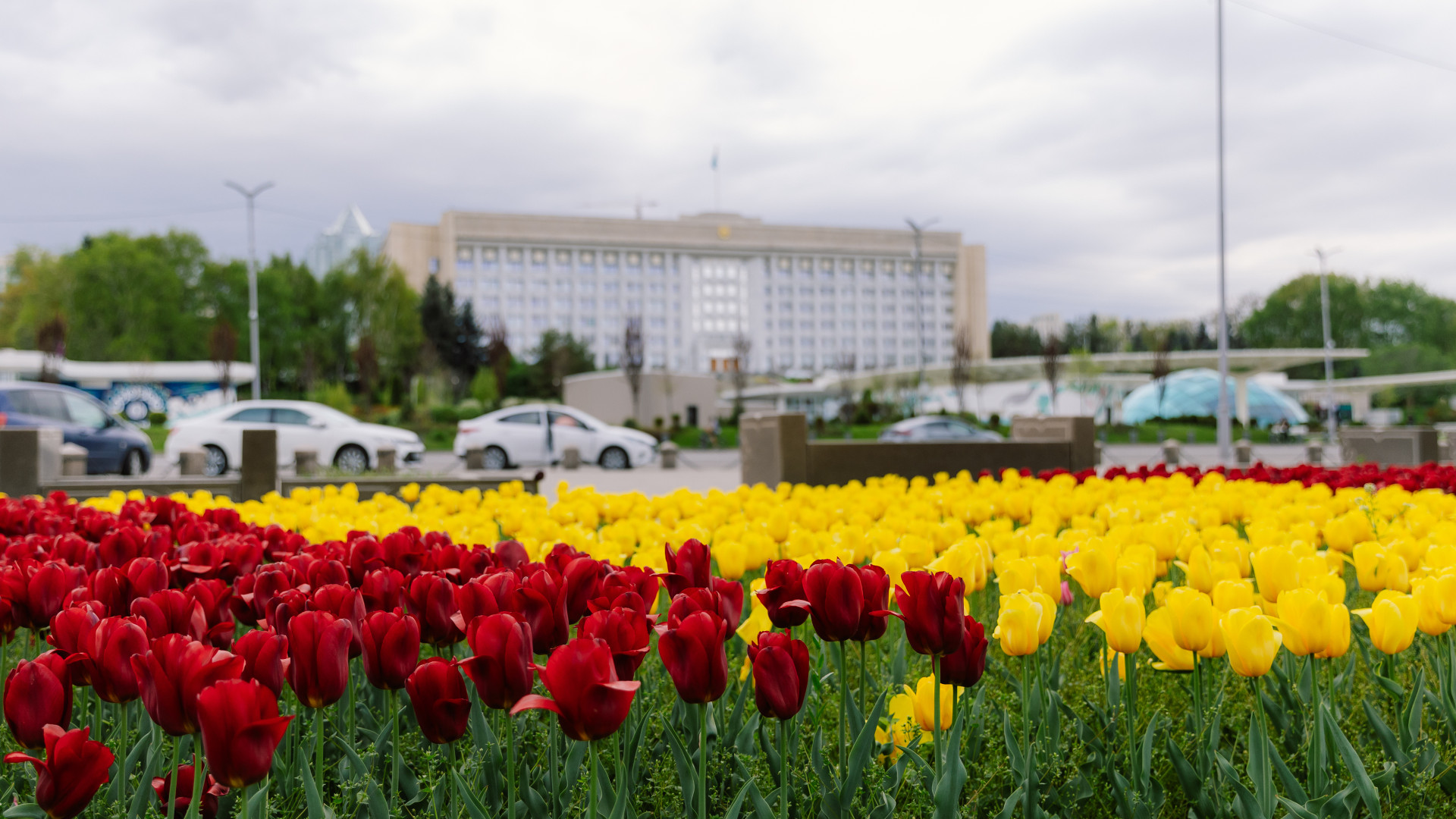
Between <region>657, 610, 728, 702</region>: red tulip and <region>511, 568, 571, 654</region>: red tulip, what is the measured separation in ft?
1.14

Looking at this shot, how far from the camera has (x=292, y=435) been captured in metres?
20.0

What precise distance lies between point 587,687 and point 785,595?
0.64m

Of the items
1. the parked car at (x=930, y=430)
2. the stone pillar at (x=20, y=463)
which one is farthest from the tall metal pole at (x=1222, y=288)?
the stone pillar at (x=20, y=463)

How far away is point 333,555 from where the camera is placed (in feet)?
8.52

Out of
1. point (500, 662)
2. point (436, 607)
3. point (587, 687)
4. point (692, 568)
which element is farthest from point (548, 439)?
point (587, 687)

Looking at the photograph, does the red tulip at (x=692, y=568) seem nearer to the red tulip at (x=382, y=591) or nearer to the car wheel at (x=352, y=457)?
the red tulip at (x=382, y=591)

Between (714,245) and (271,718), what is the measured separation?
12135cm

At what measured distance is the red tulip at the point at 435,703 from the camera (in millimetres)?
1542

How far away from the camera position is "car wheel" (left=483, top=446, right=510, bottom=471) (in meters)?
23.4

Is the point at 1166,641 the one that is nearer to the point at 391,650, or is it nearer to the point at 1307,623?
the point at 1307,623

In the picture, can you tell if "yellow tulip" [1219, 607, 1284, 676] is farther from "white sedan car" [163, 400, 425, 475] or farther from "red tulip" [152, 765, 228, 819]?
"white sedan car" [163, 400, 425, 475]

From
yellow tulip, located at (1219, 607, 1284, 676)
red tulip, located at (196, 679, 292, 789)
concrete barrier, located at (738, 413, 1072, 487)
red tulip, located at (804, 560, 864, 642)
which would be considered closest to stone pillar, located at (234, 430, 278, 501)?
concrete barrier, located at (738, 413, 1072, 487)

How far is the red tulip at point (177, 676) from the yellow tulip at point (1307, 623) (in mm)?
1825

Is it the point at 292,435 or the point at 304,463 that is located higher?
the point at 292,435
